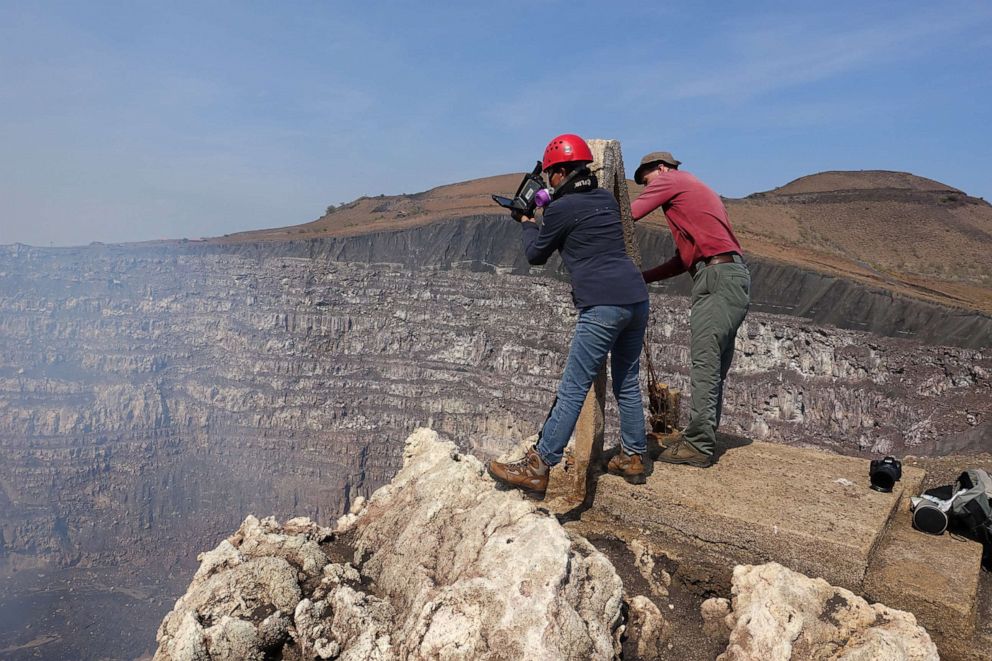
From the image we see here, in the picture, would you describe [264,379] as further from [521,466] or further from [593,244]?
[593,244]

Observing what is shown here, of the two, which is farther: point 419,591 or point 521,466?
point 521,466

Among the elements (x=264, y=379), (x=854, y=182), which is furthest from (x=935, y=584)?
(x=854, y=182)

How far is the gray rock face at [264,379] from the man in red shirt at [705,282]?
2578 centimetres

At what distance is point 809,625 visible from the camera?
123 inches

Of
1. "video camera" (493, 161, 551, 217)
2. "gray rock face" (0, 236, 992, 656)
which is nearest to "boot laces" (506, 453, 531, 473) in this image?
"video camera" (493, 161, 551, 217)

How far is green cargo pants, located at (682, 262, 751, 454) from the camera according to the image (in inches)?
179

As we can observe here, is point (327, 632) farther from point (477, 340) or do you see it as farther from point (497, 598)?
point (477, 340)

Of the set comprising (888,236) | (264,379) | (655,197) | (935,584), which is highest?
(888,236)

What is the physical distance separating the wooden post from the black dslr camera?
1808 millimetres

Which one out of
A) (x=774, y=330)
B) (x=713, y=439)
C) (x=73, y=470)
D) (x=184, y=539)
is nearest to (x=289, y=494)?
(x=184, y=539)

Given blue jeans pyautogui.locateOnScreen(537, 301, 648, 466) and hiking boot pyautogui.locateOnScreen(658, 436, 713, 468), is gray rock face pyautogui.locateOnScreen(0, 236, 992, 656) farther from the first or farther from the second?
blue jeans pyautogui.locateOnScreen(537, 301, 648, 466)

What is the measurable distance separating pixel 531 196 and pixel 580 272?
542 mm

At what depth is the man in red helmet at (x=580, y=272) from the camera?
3857 mm

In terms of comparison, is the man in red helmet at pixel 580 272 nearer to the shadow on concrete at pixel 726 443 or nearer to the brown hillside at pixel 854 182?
the shadow on concrete at pixel 726 443
